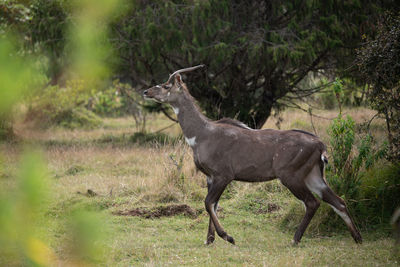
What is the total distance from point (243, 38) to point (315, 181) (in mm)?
7286

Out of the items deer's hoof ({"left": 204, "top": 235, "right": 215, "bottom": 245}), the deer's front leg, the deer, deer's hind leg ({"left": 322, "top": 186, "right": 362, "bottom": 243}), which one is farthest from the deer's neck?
deer's hind leg ({"left": 322, "top": 186, "right": 362, "bottom": 243})

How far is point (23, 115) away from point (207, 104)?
14.1m

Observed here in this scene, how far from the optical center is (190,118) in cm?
695

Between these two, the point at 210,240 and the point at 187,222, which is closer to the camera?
the point at 210,240

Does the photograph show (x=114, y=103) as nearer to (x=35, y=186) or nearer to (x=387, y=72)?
(x=387, y=72)

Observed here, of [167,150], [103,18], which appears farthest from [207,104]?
[103,18]

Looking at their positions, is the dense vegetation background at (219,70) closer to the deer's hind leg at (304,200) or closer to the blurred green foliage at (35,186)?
the blurred green foliage at (35,186)

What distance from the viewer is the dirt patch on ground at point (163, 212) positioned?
25.8 ft

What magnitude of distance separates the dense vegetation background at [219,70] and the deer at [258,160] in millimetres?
644

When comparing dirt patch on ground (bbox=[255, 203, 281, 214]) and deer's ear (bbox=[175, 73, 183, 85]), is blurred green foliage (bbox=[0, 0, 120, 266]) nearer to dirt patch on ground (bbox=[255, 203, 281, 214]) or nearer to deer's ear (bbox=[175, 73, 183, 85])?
deer's ear (bbox=[175, 73, 183, 85])

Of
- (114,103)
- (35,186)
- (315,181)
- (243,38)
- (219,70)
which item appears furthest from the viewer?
(114,103)

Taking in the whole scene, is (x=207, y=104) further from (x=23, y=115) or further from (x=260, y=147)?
(x=23, y=115)

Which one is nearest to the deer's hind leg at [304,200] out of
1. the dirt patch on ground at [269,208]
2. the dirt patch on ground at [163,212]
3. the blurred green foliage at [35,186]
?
the dirt patch on ground at [269,208]

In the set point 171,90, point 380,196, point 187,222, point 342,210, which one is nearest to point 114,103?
point 187,222
